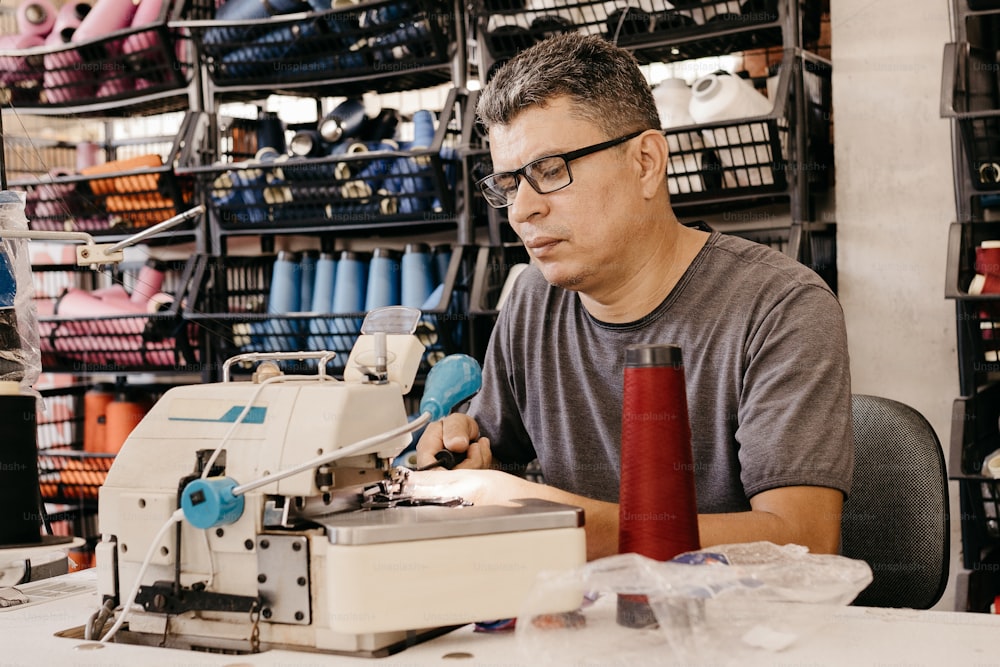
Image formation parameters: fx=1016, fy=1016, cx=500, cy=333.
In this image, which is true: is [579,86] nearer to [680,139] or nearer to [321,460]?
[321,460]

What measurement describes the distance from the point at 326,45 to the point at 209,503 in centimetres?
209

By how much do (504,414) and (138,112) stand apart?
93.2 inches

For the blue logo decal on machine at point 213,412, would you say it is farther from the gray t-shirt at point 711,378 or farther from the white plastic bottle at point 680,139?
the white plastic bottle at point 680,139

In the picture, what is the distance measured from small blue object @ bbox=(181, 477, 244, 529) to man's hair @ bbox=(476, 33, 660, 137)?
0.69 metres

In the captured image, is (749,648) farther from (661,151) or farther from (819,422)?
(661,151)

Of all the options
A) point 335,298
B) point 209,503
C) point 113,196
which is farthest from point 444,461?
point 113,196

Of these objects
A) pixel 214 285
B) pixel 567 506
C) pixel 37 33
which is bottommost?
pixel 567 506

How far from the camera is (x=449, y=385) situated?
1318 millimetres

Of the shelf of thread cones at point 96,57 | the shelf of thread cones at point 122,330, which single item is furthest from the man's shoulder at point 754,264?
the shelf of thread cones at point 96,57

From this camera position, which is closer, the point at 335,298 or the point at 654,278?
the point at 654,278

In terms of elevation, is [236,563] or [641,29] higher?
[641,29]

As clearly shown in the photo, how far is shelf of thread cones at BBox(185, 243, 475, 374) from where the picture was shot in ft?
8.95

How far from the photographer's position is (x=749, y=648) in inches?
39.5

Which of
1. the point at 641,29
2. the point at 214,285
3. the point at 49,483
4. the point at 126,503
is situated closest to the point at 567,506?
the point at 126,503
